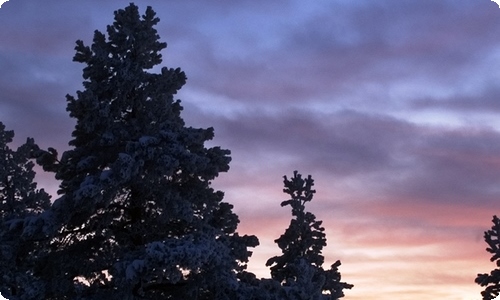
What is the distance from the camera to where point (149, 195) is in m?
19.2

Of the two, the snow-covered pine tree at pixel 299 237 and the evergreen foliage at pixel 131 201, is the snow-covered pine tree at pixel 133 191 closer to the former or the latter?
the evergreen foliage at pixel 131 201

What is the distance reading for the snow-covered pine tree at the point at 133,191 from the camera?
17562mm

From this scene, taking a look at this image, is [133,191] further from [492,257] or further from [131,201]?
[492,257]

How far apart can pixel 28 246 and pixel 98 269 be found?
211 cm

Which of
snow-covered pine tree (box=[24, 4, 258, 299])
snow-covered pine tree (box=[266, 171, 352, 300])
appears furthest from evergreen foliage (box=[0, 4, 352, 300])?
snow-covered pine tree (box=[266, 171, 352, 300])

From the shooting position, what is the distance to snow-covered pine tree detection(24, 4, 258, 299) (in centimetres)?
1756

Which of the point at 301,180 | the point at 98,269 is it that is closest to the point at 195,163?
the point at 98,269

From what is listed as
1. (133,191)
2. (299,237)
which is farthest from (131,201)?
(299,237)

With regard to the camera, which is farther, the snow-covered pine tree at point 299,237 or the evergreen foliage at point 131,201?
the snow-covered pine tree at point 299,237

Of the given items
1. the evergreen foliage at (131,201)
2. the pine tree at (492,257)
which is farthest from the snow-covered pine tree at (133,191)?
the pine tree at (492,257)

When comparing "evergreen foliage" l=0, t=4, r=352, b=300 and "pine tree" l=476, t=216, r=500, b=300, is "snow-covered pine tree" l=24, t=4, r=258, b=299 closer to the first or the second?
"evergreen foliage" l=0, t=4, r=352, b=300

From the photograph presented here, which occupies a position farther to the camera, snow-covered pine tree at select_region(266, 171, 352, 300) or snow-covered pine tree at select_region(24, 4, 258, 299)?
snow-covered pine tree at select_region(266, 171, 352, 300)

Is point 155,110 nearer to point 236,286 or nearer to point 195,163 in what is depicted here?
point 195,163

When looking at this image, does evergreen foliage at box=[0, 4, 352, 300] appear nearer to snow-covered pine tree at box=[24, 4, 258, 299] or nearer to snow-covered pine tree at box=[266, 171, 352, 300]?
snow-covered pine tree at box=[24, 4, 258, 299]
